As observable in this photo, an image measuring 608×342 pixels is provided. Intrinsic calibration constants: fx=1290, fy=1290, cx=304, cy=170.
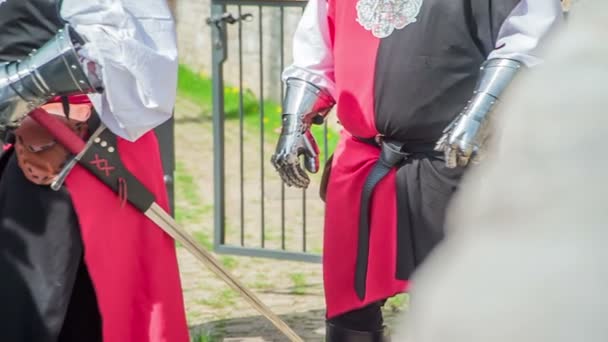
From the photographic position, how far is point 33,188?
127 inches

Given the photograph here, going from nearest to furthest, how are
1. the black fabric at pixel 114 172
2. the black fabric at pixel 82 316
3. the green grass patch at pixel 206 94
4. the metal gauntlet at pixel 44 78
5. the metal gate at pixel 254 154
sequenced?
the metal gauntlet at pixel 44 78 < the black fabric at pixel 114 172 < the black fabric at pixel 82 316 < the metal gate at pixel 254 154 < the green grass patch at pixel 206 94

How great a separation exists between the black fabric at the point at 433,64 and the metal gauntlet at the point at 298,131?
10.2 inches

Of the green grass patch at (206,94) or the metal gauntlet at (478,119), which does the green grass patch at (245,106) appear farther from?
Answer: the metal gauntlet at (478,119)

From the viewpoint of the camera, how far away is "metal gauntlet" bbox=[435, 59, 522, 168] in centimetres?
312

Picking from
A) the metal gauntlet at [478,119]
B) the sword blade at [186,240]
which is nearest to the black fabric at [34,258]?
the sword blade at [186,240]

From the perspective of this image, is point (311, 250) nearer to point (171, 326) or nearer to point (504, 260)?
point (171, 326)

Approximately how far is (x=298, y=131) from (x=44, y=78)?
0.77m

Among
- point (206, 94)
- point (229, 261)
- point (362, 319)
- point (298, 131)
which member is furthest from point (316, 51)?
point (206, 94)

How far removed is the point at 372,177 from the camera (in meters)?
3.47

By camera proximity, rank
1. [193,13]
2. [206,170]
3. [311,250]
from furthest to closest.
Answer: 1. [193,13]
2. [206,170]
3. [311,250]

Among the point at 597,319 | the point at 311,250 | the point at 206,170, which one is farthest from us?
the point at 206,170

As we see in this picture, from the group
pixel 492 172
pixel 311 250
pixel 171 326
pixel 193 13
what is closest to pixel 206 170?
pixel 311 250

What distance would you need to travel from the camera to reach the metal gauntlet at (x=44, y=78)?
10.0ft

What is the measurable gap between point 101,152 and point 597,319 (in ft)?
8.03
